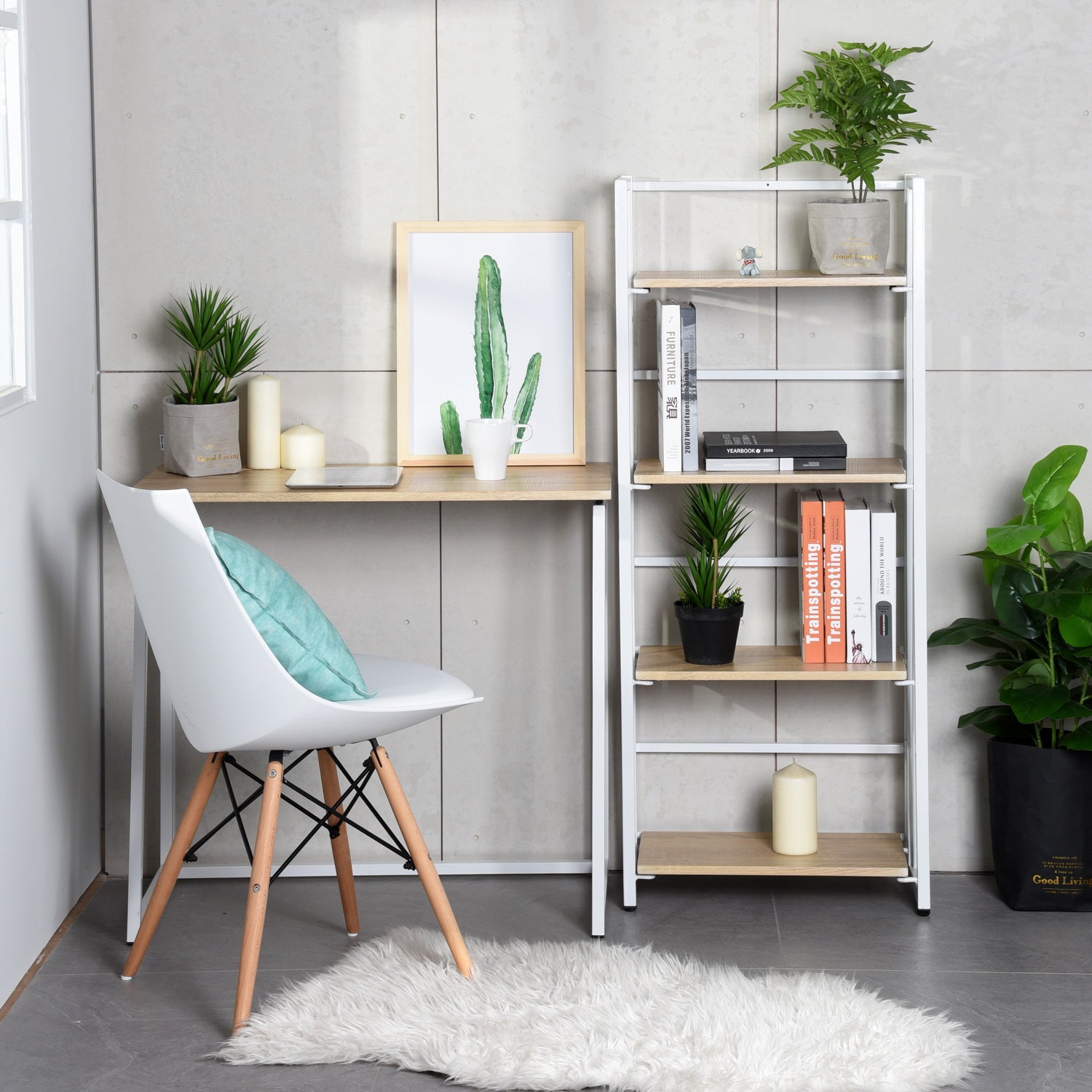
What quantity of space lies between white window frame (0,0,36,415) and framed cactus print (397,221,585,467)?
2.56 feet

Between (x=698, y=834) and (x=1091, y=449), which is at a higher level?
(x=1091, y=449)

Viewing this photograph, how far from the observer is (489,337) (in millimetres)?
3062

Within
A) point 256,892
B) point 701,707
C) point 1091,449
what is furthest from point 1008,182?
point 256,892

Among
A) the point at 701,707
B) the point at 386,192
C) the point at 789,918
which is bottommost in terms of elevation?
the point at 789,918

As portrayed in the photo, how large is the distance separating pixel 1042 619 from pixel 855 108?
1133 mm

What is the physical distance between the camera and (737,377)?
3.08 m

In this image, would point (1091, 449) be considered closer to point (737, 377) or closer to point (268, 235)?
point (737, 377)

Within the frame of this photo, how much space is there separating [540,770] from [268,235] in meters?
1.36

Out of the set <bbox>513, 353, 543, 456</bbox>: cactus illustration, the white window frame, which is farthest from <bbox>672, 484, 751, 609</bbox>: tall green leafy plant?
the white window frame

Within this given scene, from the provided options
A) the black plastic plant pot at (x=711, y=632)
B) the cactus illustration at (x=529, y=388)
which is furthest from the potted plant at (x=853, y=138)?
the black plastic plant pot at (x=711, y=632)

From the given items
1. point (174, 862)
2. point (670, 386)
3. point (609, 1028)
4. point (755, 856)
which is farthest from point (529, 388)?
point (609, 1028)

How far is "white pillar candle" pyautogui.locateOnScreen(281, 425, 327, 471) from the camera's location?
118 inches

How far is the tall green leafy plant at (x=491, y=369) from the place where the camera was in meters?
3.05

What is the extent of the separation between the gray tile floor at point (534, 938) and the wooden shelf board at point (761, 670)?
514 millimetres
